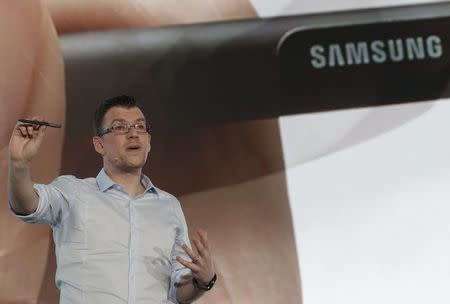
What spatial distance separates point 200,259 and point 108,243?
210 mm

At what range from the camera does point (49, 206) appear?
4.50 feet

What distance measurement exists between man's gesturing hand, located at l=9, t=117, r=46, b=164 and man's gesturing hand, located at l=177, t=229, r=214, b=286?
369mm

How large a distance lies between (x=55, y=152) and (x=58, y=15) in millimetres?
453

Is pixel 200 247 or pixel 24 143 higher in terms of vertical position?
pixel 24 143

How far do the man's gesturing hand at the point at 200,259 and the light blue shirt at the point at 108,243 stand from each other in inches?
3.7

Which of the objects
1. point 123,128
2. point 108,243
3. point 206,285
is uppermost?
point 123,128

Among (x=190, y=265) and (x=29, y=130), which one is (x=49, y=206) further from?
(x=190, y=265)

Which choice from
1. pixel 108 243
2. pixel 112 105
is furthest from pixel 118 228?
pixel 112 105

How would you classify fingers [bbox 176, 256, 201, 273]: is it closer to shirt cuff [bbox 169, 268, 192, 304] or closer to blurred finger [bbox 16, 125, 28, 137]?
shirt cuff [bbox 169, 268, 192, 304]

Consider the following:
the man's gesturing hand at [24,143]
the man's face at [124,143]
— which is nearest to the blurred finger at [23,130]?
the man's gesturing hand at [24,143]

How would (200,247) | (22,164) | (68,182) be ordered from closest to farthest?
1. (22,164)
2. (200,247)
3. (68,182)

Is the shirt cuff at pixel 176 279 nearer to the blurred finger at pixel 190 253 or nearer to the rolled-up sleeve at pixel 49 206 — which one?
the blurred finger at pixel 190 253

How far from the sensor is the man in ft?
4.50

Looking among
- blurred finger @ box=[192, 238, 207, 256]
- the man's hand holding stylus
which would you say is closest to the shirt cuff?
blurred finger @ box=[192, 238, 207, 256]
